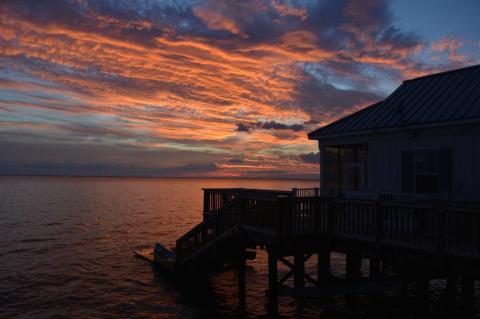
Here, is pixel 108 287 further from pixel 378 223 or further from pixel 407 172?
pixel 407 172

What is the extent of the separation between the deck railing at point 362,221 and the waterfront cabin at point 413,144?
78.4 inches

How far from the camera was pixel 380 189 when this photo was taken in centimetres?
1747

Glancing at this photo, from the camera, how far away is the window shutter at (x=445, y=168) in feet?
49.9

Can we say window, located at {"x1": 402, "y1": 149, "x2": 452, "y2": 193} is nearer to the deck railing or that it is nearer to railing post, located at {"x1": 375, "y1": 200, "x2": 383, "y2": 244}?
the deck railing

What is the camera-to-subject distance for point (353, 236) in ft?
43.4

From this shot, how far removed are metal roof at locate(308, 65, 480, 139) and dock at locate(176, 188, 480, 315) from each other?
3.66 meters

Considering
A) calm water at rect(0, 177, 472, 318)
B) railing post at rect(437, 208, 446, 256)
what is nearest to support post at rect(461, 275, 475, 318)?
calm water at rect(0, 177, 472, 318)

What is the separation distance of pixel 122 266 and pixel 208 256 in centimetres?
1039

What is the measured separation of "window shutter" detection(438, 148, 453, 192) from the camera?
15.2 m

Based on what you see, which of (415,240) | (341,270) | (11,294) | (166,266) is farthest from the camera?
(341,270)

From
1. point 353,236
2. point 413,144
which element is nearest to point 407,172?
point 413,144

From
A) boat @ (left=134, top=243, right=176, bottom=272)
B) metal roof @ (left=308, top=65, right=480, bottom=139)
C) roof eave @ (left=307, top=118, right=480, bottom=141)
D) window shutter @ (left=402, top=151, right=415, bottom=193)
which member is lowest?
boat @ (left=134, top=243, right=176, bottom=272)

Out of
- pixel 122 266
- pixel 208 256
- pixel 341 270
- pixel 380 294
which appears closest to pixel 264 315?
pixel 208 256

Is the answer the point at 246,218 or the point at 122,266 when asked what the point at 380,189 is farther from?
the point at 122,266
